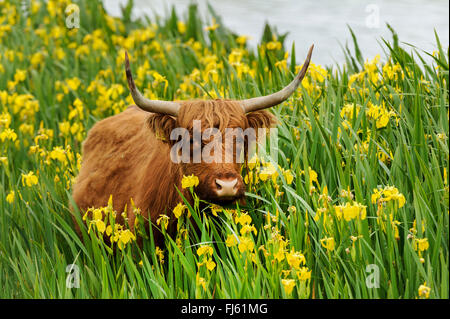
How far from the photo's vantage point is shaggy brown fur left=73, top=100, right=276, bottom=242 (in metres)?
4.39

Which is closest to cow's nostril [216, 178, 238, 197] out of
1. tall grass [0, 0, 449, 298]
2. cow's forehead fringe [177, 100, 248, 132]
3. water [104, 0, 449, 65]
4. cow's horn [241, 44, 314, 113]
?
tall grass [0, 0, 449, 298]

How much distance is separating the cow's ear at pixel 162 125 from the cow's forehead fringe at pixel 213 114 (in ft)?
0.32

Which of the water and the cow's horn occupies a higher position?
the water

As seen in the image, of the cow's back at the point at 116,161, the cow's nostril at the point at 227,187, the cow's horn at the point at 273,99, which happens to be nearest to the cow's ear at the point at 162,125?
the cow's back at the point at 116,161

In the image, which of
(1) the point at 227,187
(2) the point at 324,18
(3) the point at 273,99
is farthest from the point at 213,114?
→ (2) the point at 324,18

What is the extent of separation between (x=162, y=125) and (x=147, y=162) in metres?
0.51

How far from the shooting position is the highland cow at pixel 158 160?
4.21 meters

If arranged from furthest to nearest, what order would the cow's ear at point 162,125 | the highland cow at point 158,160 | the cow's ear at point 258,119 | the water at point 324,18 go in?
the water at point 324,18 < the cow's ear at point 258,119 < the cow's ear at point 162,125 < the highland cow at point 158,160

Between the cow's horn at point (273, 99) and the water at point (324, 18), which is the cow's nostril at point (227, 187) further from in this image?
the water at point (324, 18)

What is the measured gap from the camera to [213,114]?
4414 millimetres

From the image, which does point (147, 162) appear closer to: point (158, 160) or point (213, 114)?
point (158, 160)

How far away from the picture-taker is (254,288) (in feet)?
11.9

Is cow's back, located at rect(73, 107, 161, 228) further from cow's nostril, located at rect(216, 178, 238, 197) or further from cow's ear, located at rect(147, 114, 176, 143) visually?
cow's nostril, located at rect(216, 178, 238, 197)

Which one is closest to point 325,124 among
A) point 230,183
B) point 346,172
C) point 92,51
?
point 346,172
